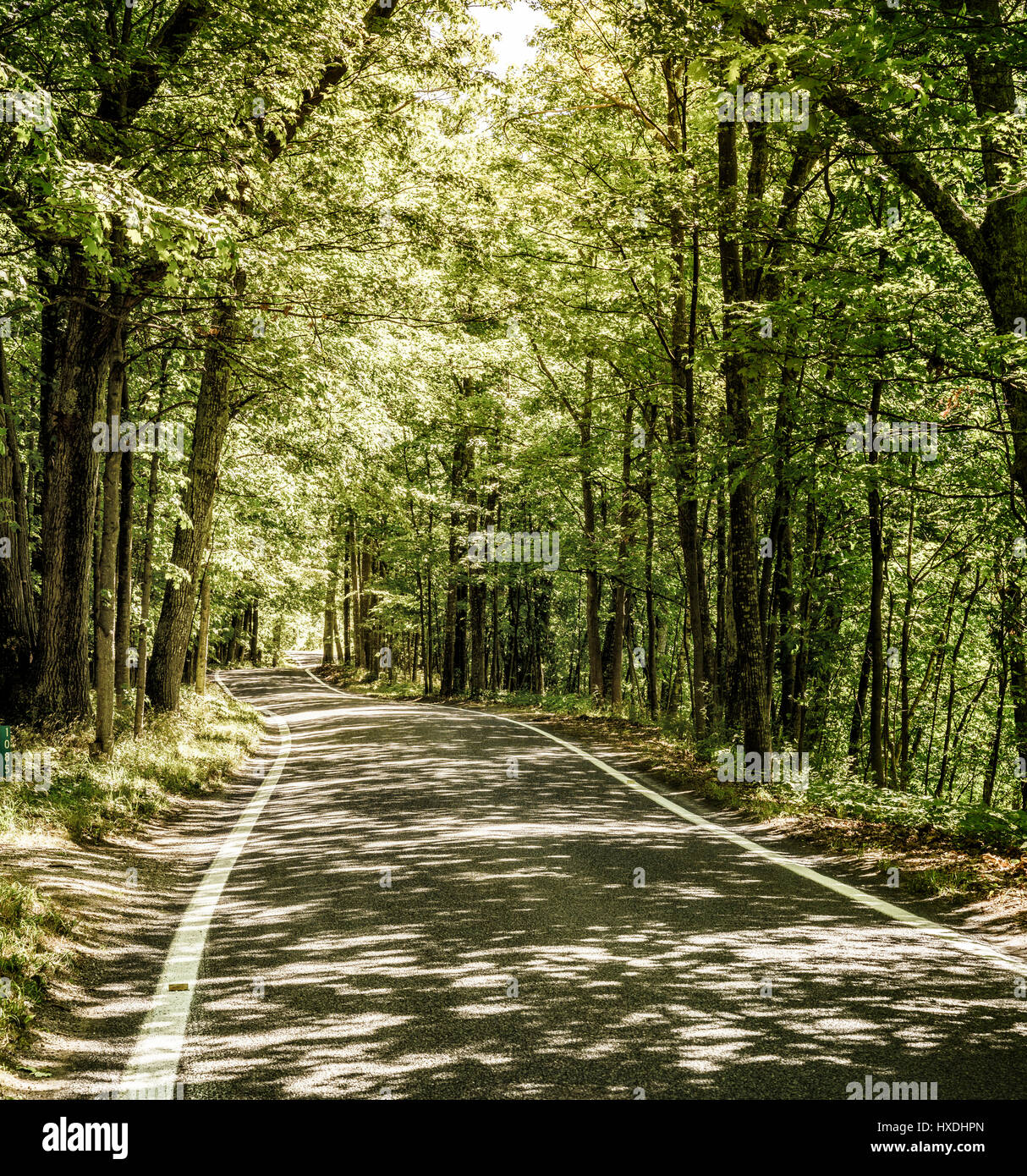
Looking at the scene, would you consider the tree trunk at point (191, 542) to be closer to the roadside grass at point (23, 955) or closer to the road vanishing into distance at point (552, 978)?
the road vanishing into distance at point (552, 978)

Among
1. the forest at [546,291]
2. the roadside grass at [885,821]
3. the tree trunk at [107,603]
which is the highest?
the forest at [546,291]

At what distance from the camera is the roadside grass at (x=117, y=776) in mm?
7742

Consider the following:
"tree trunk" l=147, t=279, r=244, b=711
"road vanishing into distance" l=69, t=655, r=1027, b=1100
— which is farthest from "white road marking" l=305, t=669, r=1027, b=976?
"tree trunk" l=147, t=279, r=244, b=711

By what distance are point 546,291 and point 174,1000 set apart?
14.4m

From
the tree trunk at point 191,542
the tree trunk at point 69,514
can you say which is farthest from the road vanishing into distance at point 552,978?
the tree trunk at point 191,542

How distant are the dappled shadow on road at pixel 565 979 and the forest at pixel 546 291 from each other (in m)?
3.81

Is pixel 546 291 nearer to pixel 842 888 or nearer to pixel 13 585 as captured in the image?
pixel 13 585

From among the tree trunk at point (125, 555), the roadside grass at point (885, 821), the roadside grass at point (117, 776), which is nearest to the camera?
the roadside grass at point (885, 821)

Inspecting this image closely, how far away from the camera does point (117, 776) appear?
933 centimetres

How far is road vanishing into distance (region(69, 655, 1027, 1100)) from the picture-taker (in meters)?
3.59

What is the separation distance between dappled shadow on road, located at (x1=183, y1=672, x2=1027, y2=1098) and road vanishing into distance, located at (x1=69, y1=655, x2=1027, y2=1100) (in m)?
0.02

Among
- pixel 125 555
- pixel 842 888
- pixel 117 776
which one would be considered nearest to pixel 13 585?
pixel 125 555

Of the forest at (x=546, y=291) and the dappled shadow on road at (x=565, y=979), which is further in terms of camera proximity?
the forest at (x=546, y=291)

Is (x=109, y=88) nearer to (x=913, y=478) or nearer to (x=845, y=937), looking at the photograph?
(x=845, y=937)
